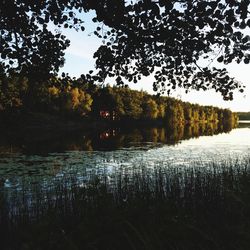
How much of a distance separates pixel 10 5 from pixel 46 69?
1.70 meters

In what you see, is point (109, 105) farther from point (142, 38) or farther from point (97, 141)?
point (142, 38)

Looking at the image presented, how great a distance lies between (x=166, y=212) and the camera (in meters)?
7.35

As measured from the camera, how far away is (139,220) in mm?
7695

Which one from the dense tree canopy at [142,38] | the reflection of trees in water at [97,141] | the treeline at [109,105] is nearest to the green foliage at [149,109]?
the treeline at [109,105]

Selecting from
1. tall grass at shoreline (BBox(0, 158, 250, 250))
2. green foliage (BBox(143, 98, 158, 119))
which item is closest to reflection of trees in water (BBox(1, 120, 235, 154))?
tall grass at shoreline (BBox(0, 158, 250, 250))

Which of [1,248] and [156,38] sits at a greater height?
[156,38]

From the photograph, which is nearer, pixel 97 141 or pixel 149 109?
pixel 97 141

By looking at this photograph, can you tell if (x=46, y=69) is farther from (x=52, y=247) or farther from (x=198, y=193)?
(x=198, y=193)

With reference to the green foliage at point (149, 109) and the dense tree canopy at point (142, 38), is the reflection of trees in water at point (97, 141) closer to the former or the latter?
the dense tree canopy at point (142, 38)

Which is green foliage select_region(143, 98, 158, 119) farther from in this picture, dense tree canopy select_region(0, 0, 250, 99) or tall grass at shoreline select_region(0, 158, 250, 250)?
dense tree canopy select_region(0, 0, 250, 99)

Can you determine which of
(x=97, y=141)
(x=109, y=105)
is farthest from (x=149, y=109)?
(x=97, y=141)

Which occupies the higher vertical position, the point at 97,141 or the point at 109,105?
the point at 109,105

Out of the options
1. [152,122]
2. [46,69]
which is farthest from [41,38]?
[152,122]

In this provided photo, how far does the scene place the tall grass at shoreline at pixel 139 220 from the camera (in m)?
5.50
